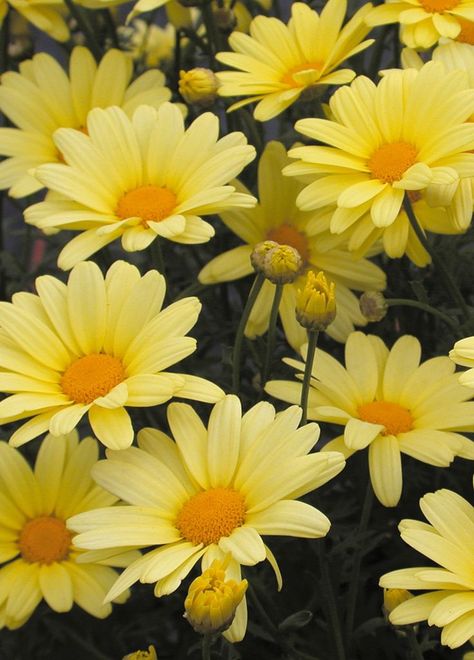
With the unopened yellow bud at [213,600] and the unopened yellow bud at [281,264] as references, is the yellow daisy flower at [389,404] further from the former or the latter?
the unopened yellow bud at [213,600]

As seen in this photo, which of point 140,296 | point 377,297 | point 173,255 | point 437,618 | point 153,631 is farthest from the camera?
point 173,255

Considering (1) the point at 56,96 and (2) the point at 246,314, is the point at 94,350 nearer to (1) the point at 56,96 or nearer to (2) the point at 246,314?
(2) the point at 246,314

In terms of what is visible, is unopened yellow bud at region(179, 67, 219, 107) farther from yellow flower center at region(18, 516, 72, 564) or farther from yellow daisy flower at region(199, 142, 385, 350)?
yellow flower center at region(18, 516, 72, 564)

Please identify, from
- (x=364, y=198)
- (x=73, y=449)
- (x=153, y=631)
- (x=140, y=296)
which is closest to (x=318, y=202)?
(x=364, y=198)

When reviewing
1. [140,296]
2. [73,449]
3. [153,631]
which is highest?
[140,296]

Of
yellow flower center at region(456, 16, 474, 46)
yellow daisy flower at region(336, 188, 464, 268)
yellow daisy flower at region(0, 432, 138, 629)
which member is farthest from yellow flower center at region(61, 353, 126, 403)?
yellow flower center at region(456, 16, 474, 46)

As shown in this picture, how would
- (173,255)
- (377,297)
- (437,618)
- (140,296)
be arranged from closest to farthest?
(437,618) → (140,296) → (377,297) → (173,255)

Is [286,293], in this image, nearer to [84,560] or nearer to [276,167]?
[276,167]
